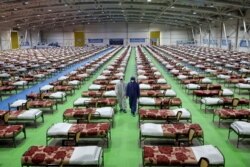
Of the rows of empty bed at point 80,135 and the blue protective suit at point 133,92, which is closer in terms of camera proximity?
the rows of empty bed at point 80,135

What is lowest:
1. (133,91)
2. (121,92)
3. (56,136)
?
(56,136)

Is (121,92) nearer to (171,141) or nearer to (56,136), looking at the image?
(171,141)

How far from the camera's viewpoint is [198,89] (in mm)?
15141

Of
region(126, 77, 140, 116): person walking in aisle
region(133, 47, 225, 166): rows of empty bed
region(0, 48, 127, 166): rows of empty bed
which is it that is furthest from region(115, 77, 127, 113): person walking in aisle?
region(0, 48, 127, 166): rows of empty bed

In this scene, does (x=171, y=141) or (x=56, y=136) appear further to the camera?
(x=171, y=141)

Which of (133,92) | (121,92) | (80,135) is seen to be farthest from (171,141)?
(121,92)

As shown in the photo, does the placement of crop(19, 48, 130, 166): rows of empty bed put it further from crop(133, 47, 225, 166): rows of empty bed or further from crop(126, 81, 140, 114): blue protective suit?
crop(133, 47, 225, 166): rows of empty bed

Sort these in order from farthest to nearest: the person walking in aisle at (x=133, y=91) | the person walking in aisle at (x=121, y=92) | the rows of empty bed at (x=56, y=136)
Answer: the person walking in aisle at (x=121, y=92)
the person walking in aisle at (x=133, y=91)
the rows of empty bed at (x=56, y=136)

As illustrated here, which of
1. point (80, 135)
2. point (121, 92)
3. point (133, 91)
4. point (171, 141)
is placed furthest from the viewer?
point (121, 92)

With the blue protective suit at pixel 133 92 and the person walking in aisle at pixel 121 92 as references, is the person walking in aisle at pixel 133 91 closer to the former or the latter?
the blue protective suit at pixel 133 92

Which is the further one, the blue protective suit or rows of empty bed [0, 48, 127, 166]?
the blue protective suit

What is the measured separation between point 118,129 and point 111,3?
38893mm

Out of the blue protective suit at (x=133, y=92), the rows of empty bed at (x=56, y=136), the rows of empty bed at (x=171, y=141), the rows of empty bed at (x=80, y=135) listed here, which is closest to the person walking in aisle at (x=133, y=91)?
the blue protective suit at (x=133, y=92)

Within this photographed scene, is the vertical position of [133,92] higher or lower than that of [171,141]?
higher
